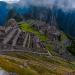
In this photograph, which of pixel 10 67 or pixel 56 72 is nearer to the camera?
pixel 10 67

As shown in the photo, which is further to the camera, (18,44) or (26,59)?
(18,44)

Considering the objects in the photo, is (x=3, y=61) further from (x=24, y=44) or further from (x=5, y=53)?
(x=24, y=44)

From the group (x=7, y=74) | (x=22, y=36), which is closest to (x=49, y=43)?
(x=22, y=36)

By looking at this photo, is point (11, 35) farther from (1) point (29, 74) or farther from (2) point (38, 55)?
(1) point (29, 74)

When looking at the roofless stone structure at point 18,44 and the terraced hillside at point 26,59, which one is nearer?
the terraced hillside at point 26,59

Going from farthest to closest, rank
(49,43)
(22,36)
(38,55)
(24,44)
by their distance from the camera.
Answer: (49,43) < (22,36) < (24,44) < (38,55)

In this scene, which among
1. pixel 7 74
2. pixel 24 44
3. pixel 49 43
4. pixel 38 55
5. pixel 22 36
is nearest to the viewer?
pixel 7 74

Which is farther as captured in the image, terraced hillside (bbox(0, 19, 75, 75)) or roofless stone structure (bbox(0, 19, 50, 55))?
roofless stone structure (bbox(0, 19, 50, 55))

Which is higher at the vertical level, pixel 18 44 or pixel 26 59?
pixel 18 44

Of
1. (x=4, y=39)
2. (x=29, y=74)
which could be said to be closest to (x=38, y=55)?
(x=4, y=39)
